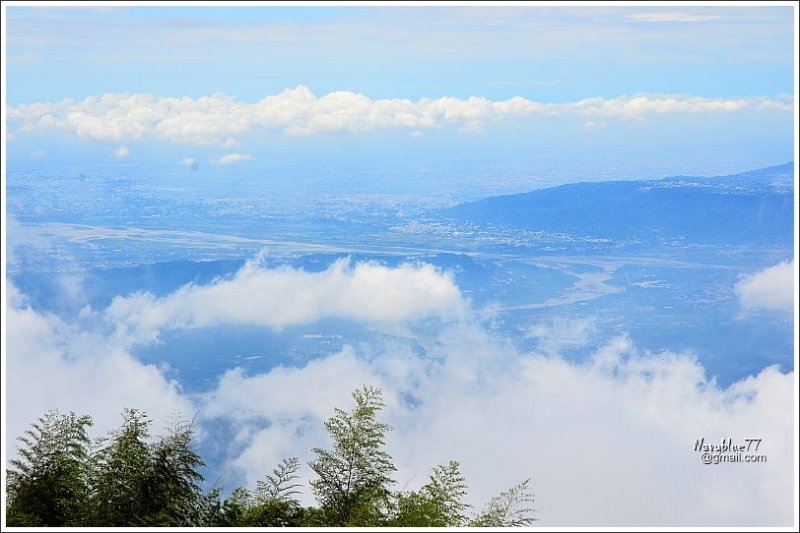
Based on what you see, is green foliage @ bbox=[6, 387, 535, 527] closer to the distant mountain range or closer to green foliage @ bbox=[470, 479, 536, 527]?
green foliage @ bbox=[470, 479, 536, 527]

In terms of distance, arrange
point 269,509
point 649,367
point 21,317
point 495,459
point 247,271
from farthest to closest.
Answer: point 247,271 → point 21,317 → point 649,367 → point 495,459 → point 269,509

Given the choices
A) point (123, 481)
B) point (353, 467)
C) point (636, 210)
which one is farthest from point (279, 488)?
point (636, 210)

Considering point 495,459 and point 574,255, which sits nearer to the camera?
point 495,459

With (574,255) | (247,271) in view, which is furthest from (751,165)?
(247,271)

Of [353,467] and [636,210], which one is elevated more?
[636,210]

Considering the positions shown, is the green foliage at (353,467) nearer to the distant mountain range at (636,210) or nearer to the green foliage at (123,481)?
the green foliage at (123,481)

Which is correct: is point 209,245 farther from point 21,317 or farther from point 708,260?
point 708,260

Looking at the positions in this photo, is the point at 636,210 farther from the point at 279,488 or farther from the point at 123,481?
the point at 123,481
